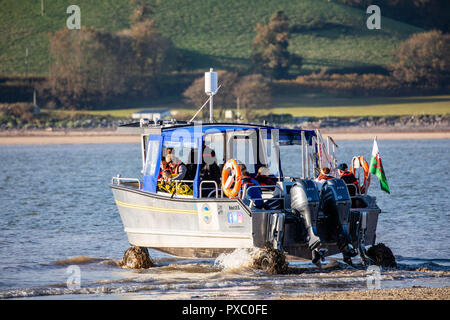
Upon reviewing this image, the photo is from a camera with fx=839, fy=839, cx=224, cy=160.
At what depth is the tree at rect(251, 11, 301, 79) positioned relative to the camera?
11981 cm

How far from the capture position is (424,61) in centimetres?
12344

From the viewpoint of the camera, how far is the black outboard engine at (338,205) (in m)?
14.8

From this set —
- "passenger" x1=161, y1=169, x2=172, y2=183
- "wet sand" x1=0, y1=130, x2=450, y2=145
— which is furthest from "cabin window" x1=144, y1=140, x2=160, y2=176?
"wet sand" x1=0, y1=130, x2=450, y2=145

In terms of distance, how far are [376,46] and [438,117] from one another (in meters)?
61.6

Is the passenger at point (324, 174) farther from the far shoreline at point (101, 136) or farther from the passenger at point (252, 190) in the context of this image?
the far shoreline at point (101, 136)

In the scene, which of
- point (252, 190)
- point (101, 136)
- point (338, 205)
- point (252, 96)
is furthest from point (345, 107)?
point (338, 205)

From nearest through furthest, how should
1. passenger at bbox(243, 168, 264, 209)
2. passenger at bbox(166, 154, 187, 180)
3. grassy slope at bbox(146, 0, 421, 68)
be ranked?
passenger at bbox(243, 168, 264, 209)
passenger at bbox(166, 154, 187, 180)
grassy slope at bbox(146, 0, 421, 68)

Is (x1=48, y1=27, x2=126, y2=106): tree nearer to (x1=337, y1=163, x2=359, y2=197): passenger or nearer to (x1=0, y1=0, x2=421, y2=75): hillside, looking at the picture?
(x1=0, y1=0, x2=421, y2=75): hillside

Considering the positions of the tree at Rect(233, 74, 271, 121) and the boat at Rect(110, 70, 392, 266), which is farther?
the tree at Rect(233, 74, 271, 121)

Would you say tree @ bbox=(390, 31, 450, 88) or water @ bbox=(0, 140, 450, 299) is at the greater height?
tree @ bbox=(390, 31, 450, 88)

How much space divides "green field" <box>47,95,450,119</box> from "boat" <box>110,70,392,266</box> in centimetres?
7118

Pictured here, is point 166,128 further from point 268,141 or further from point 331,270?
point 331,270

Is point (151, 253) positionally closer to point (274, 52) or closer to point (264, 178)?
point (264, 178)

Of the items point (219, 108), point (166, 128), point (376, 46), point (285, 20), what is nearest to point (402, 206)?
point (166, 128)
